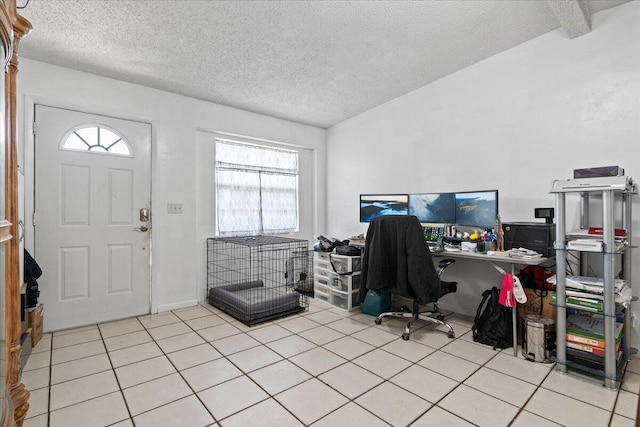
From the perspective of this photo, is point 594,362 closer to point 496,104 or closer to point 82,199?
point 496,104

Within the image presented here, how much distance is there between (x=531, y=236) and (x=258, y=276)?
10.7 ft

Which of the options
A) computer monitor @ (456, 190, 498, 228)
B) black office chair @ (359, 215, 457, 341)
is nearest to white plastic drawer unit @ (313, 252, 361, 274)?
black office chair @ (359, 215, 457, 341)

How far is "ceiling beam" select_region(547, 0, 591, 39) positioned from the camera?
2.18 m

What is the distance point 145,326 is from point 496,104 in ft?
13.8

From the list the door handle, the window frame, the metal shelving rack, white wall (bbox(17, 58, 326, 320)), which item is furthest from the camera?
the door handle

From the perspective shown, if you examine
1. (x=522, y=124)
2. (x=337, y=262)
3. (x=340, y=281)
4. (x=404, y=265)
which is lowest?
(x=340, y=281)

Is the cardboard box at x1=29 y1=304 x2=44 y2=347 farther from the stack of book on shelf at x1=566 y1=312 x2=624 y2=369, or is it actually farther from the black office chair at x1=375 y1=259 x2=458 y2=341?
the stack of book on shelf at x1=566 y1=312 x2=624 y2=369

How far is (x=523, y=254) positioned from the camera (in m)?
2.40

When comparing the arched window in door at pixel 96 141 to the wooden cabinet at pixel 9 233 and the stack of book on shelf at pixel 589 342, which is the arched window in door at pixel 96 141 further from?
the stack of book on shelf at pixel 589 342

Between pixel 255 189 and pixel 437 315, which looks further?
pixel 255 189

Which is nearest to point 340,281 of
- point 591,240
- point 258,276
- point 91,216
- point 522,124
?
point 258,276

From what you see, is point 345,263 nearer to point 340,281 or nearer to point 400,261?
point 340,281

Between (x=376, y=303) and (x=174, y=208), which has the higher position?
(x=174, y=208)

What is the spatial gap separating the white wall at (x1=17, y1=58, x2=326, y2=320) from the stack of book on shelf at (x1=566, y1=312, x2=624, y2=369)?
3742 millimetres
